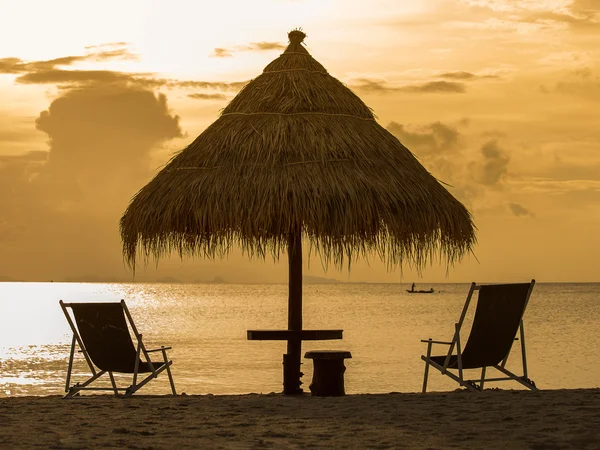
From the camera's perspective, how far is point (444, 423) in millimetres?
5582

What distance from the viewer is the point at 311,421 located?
5.73m

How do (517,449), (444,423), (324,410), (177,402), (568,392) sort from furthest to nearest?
(568,392), (177,402), (324,410), (444,423), (517,449)

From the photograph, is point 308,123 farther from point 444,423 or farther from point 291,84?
point 444,423

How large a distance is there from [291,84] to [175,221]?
153cm

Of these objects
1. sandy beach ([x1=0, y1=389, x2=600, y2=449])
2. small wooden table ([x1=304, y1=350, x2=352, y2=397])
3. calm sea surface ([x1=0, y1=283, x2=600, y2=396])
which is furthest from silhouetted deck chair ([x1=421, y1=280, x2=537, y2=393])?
calm sea surface ([x1=0, y1=283, x2=600, y2=396])

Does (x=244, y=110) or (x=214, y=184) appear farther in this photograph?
(x=244, y=110)

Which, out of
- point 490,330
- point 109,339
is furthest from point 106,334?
point 490,330

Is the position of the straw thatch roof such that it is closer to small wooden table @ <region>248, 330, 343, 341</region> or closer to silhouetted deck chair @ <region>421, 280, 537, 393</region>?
small wooden table @ <region>248, 330, 343, 341</region>

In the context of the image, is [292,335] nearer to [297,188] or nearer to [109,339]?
[297,188]

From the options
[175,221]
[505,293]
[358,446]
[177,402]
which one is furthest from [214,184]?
[358,446]

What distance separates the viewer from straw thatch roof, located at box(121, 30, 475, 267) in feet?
22.1

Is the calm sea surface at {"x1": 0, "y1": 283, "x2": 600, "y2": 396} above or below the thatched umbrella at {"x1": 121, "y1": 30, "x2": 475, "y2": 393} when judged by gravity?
below

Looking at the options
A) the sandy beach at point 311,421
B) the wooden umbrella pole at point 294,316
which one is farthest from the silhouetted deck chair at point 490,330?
the wooden umbrella pole at point 294,316

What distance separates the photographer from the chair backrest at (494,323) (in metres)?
6.54
